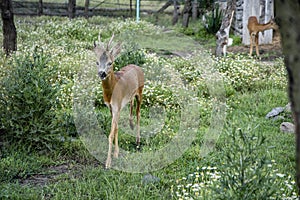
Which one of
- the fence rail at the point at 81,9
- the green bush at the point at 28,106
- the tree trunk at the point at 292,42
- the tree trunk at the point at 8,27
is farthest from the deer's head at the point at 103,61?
the fence rail at the point at 81,9

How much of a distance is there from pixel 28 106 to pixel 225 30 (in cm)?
662

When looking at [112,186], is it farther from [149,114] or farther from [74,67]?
[74,67]

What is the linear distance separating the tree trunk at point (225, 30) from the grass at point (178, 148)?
0.71m

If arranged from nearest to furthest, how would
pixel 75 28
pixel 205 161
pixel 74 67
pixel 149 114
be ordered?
pixel 205 161 → pixel 149 114 → pixel 74 67 → pixel 75 28

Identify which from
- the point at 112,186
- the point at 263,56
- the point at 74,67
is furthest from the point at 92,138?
the point at 263,56

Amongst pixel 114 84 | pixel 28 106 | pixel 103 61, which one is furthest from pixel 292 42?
pixel 28 106

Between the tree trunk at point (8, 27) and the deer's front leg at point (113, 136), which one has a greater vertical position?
the tree trunk at point (8, 27)

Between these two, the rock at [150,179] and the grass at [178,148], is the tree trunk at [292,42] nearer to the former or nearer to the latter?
the grass at [178,148]

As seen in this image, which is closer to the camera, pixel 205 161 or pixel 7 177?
pixel 7 177

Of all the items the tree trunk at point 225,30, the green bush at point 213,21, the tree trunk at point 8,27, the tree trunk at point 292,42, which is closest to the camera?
the tree trunk at point 292,42

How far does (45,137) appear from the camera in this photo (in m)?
5.63

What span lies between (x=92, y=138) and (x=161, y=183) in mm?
1511

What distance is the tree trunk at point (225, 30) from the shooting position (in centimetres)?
1098

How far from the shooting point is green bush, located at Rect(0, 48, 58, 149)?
557cm
